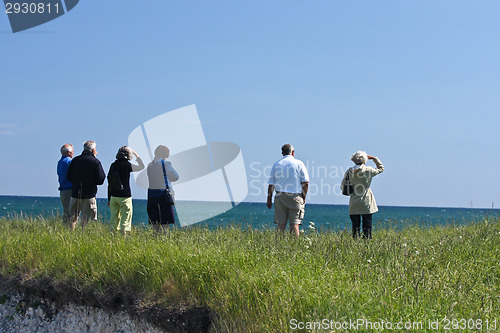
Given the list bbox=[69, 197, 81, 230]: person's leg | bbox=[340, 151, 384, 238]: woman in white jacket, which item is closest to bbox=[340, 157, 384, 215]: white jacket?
bbox=[340, 151, 384, 238]: woman in white jacket

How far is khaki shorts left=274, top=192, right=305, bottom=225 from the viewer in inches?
398

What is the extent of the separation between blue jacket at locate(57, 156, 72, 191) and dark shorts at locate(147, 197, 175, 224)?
249 cm

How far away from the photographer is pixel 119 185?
10.1 metres

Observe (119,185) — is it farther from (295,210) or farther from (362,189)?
(362,189)

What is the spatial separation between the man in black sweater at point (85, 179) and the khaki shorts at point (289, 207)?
12.4ft

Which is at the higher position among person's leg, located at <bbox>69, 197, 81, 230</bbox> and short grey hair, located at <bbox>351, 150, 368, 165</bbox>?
short grey hair, located at <bbox>351, 150, 368, 165</bbox>

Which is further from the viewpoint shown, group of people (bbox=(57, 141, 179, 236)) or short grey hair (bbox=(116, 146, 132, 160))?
short grey hair (bbox=(116, 146, 132, 160))

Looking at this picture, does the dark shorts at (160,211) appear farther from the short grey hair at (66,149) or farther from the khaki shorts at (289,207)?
the short grey hair at (66,149)

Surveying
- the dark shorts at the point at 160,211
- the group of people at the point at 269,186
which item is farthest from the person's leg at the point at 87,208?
the dark shorts at the point at 160,211

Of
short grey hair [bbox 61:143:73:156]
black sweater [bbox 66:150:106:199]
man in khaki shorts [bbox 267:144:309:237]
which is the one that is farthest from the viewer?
short grey hair [bbox 61:143:73:156]

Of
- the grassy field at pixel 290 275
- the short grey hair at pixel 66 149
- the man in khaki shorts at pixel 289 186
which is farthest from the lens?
the short grey hair at pixel 66 149

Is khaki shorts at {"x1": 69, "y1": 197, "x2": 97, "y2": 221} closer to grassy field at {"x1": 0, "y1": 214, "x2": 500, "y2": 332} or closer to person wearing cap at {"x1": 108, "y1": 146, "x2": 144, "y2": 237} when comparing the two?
person wearing cap at {"x1": 108, "y1": 146, "x2": 144, "y2": 237}

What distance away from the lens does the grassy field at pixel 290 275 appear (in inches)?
184

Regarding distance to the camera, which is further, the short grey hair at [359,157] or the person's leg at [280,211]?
the person's leg at [280,211]
